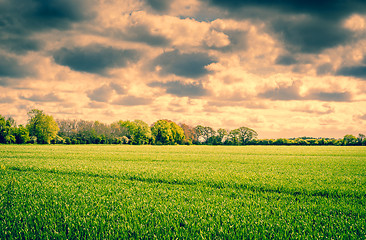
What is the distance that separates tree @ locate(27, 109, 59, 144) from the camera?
301ft

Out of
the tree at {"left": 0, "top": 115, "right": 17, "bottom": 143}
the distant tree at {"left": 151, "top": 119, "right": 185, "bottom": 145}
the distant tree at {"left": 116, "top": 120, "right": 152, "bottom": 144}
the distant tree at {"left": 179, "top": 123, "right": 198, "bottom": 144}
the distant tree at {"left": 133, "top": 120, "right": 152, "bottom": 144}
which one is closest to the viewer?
the tree at {"left": 0, "top": 115, "right": 17, "bottom": 143}

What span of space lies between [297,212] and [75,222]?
6.47 m

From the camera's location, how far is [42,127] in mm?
92312

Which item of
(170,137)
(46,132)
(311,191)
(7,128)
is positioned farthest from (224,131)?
(311,191)

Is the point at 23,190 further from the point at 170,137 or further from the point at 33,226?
the point at 170,137

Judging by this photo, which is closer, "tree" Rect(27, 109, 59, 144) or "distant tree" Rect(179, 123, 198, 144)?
"tree" Rect(27, 109, 59, 144)

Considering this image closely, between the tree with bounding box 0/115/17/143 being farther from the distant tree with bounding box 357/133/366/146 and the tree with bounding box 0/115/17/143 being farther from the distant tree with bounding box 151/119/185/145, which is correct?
the distant tree with bounding box 357/133/366/146

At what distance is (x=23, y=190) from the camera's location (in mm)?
8906

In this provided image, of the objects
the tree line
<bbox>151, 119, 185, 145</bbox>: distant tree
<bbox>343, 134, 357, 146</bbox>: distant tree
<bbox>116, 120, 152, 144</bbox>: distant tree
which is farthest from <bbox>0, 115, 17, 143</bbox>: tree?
<bbox>343, 134, 357, 146</bbox>: distant tree

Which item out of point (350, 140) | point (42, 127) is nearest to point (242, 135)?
point (350, 140)

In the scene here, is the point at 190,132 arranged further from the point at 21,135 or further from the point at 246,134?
the point at 21,135

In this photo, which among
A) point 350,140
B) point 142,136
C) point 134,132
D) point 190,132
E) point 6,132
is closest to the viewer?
point 6,132

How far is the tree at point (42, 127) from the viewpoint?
91688mm

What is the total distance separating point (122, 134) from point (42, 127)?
44700mm
